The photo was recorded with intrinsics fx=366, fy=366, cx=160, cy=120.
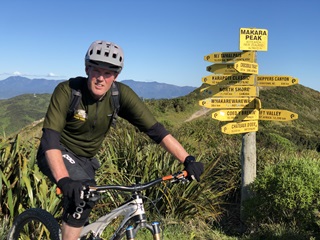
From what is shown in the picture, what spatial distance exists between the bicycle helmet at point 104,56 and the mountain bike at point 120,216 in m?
1.01

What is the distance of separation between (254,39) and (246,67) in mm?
527

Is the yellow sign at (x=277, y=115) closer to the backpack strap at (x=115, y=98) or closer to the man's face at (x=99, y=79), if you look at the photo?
the backpack strap at (x=115, y=98)

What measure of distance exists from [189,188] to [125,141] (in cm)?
154

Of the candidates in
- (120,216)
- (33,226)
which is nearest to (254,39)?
(120,216)

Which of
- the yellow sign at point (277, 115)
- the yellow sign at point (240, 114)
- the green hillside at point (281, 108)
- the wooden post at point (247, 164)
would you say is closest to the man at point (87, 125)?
the yellow sign at point (240, 114)

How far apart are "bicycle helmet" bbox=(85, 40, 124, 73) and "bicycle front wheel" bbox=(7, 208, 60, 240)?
1475 mm

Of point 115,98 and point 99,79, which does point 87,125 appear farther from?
point 99,79

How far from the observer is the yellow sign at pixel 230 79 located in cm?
625

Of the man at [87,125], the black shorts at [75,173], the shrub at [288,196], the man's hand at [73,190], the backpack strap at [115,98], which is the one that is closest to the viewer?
the man's hand at [73,190]

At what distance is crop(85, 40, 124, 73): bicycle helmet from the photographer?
116 inches

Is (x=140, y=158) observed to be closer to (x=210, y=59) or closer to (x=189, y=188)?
(x=189, y=188)

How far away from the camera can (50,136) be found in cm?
287

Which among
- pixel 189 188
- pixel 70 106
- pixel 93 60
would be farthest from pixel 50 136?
pixel 189 188

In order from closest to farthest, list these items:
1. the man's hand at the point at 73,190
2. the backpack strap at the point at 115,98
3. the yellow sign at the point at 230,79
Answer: the man's hand at the point at 73,190 → the backpack strap at the point at 115,98 → the yellow sign at the point at 230,79
